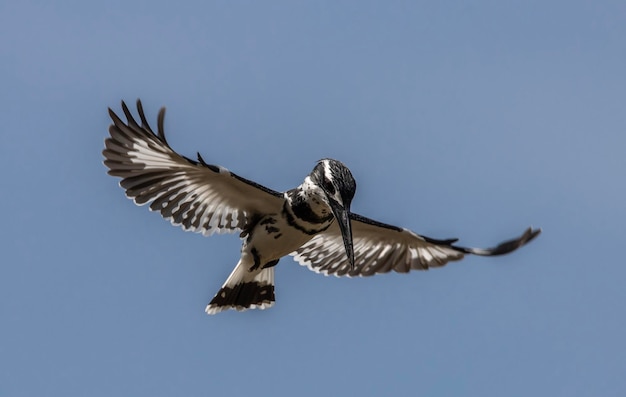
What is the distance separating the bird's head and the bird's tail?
90.1 inches

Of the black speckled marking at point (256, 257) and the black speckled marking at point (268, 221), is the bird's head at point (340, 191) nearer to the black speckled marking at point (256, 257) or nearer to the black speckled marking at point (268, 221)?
the black speckled marking at point (268, 221)

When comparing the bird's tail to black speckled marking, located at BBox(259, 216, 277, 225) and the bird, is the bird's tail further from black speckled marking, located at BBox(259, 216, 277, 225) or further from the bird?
black speckled marking, located at BBox(259, 216, 277, 225)

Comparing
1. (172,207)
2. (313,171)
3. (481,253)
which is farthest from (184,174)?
(481,253)

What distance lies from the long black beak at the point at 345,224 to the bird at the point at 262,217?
11 millimetres

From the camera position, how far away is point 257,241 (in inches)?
603

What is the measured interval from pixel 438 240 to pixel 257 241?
2.34 metres

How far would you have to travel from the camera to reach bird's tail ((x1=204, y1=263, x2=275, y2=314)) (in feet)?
53.4

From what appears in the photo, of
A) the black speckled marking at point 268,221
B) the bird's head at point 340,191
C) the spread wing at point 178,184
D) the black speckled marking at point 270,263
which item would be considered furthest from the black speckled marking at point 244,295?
the bird's head at point 340,191

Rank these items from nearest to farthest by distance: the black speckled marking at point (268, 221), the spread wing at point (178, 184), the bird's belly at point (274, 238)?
the spread wing at point (178, 184) < the bird's belly at point (274, 238) < the black speckled marking at point (268, 221)

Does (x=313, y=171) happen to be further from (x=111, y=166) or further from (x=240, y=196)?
(x=111, y=166)

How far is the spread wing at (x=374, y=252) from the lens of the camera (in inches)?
645

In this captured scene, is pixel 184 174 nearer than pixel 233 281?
Yes

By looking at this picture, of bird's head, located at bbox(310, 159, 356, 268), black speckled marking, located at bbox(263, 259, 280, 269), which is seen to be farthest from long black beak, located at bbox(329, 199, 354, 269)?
black speckled marking, located at bbox(263, 259, 280, 269)

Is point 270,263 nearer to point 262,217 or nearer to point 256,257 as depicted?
point 256,257
